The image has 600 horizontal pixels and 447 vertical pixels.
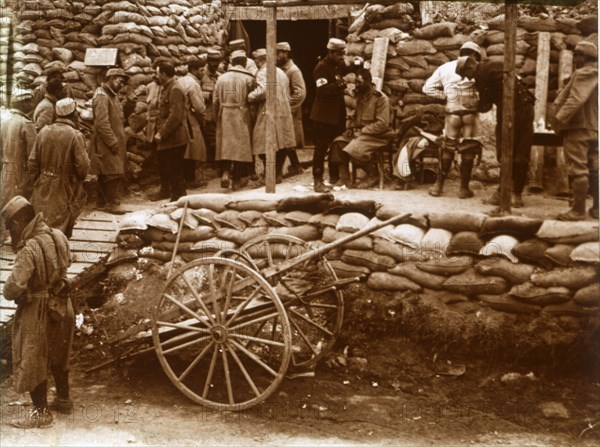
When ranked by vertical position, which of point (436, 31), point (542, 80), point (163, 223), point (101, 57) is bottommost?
point (163, 223)

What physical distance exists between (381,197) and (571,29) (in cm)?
295

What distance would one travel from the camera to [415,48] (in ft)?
29.1

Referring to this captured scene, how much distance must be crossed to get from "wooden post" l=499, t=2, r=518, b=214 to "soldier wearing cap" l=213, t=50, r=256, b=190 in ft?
8.45

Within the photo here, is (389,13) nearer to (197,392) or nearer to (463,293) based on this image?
(463,293)

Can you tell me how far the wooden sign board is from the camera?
7.84 m

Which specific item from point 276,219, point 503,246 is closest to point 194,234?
point 276,219

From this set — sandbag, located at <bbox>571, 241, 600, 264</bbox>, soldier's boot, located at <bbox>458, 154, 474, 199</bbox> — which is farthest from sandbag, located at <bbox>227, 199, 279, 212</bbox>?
sandbag, located at <bbox>571, 241, 600, 264</bbox>

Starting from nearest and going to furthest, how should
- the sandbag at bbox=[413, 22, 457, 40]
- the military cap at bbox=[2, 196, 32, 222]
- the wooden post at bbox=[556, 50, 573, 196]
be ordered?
1. the military cap at bbox=[2, 196, 32, 222]
2. the wooden post at bbox=[556, 50, 573, 196]
3. the sandbag at bbox=[413, 22, 457, 40]

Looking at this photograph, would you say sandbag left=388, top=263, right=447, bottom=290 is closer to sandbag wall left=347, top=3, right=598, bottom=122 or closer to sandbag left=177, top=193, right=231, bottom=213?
sandbag left=177, top=193, right=231, bottom=213

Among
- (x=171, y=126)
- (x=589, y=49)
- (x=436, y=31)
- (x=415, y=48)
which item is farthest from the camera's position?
(x=415, y=48)

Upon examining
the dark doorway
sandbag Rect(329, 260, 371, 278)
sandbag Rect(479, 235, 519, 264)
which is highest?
the dark doorway

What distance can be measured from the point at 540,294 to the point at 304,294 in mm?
1860

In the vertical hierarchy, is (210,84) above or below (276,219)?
above

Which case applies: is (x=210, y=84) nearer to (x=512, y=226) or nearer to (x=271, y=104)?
(x=271, y=104)
